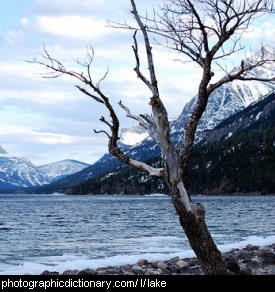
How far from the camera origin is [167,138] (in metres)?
14.4

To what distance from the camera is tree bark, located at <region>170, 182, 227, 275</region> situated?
1397 centimetres

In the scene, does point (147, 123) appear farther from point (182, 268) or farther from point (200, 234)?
point (182, 268)

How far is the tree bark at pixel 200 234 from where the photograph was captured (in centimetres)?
1397

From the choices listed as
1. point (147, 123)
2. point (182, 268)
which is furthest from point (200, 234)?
point (182, 268)

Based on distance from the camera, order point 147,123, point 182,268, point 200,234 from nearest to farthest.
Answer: point 200,234
point 147,123
point 182,268

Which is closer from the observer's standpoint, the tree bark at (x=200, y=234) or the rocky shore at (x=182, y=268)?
the tree bark at (x=200, y=234)

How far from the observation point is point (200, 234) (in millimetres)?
14078

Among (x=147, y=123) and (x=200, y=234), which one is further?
(x=147, y=123)

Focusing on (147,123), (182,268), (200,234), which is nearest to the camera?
(200,234)

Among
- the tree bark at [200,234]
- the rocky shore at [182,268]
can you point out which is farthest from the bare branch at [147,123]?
the rocky shore at [182,268]

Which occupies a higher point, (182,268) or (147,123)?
(147,123)

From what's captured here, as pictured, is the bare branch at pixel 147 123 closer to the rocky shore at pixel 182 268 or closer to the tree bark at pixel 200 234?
the tree bark at pixel 200 234

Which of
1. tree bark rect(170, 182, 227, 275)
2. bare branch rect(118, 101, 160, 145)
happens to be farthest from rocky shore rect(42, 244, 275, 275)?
bare branch rect(118, 101, 160, 145)
